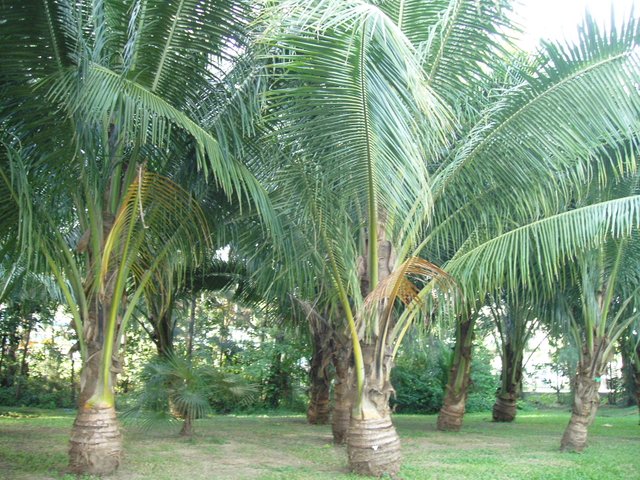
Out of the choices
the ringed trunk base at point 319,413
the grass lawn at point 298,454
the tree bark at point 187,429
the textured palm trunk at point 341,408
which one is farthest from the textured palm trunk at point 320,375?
the tree bark at point 187,429

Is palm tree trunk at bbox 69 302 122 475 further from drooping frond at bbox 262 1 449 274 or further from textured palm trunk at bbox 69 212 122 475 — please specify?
drooping frond at bbox 262 1 449 274

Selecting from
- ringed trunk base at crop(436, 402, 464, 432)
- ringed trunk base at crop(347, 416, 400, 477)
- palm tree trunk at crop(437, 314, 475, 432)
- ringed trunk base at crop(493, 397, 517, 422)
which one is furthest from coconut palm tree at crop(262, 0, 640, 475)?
ringed trunk base at crop(493, 397, 517, 422)

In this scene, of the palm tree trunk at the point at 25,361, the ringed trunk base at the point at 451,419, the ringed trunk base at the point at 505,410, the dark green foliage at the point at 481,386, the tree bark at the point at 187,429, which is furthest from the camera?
the dark green foliage at the point at 481,386

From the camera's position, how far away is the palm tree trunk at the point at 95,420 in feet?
21.7

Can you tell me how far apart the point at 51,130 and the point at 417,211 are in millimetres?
4017

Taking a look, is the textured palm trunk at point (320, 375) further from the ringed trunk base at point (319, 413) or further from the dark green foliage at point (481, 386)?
the dark green foliage at point (481, 386)

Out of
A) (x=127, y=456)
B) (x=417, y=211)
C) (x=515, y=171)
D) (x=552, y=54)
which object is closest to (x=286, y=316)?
(x=127, y=456)

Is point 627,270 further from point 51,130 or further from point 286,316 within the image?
point 51,130

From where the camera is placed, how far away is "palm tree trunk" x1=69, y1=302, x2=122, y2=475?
21.7 feet

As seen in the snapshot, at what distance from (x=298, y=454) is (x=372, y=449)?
231cm

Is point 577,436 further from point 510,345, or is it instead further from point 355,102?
point 355,102

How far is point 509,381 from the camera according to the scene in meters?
15.2

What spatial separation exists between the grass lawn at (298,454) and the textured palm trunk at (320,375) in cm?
54

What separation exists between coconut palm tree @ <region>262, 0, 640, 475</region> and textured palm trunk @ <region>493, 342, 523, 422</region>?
7.78m
